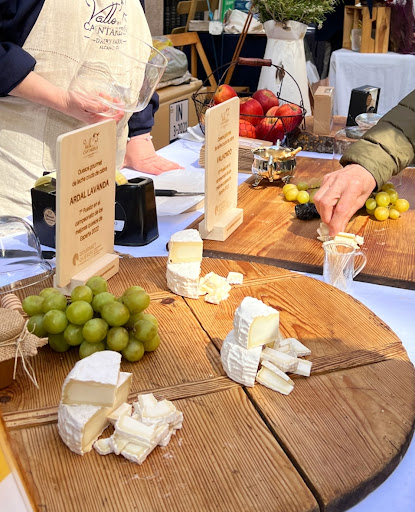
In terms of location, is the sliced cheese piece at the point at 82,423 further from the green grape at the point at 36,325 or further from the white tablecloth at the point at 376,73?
the white tablecloth at the point at 376,73

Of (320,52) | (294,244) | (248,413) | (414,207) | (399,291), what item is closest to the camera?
(248,413)

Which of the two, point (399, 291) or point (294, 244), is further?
point (294, 244)

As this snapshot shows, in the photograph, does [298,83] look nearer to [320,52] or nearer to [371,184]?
[371,184]

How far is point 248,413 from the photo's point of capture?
89 centimetres

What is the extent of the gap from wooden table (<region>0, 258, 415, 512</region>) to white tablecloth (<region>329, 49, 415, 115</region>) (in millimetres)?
3438

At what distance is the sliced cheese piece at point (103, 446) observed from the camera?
789mm

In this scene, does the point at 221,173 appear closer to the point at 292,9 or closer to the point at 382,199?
the point at 382,199

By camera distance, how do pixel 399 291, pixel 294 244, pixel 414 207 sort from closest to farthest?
pixel 399 291, pixel 294 244, pixel 414 207

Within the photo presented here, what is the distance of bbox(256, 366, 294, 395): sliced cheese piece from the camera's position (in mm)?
932

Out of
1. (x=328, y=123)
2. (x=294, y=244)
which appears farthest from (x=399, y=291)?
(x=328, y=123)

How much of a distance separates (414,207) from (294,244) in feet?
1.64

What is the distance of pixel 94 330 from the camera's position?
946 mm

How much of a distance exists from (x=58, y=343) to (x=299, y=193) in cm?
106

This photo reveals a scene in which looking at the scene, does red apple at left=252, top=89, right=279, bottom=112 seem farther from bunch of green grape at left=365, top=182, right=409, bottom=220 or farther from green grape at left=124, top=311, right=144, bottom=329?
green grape at left=124, top=311, right=144, bottom=329
